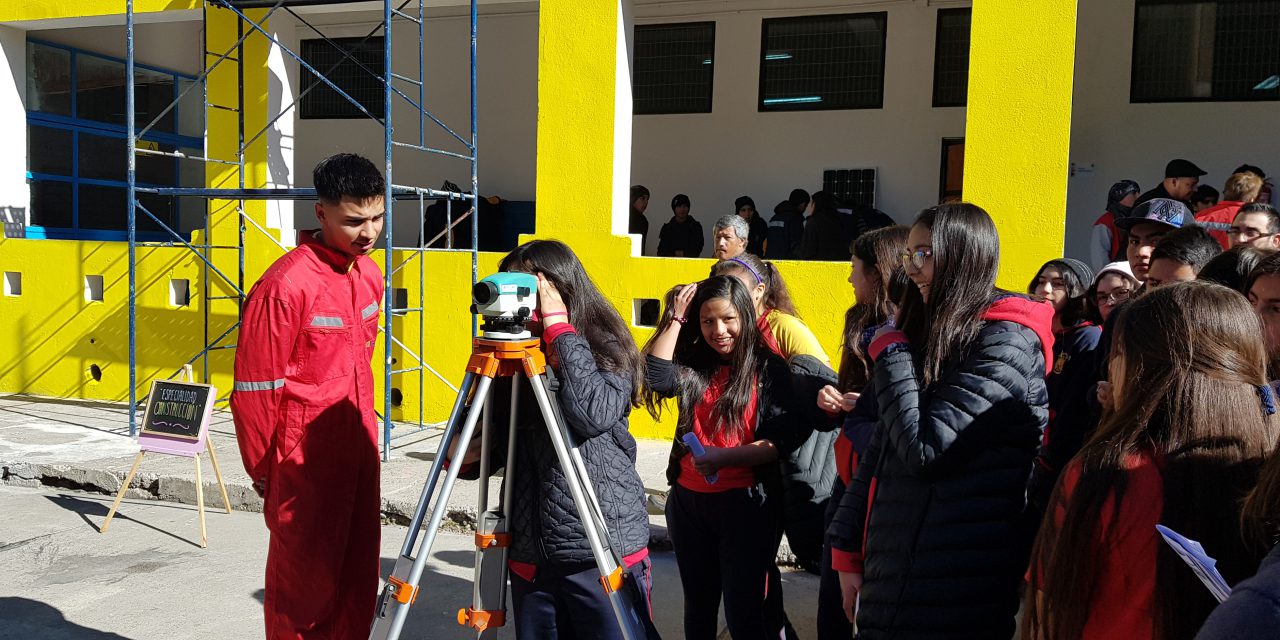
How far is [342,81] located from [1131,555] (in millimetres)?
11596

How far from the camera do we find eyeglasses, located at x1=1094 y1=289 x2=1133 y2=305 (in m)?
3.59

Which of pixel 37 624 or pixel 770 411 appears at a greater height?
pixel 770 411

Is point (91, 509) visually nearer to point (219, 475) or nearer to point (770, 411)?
point (219, 475)

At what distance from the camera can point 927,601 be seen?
7.26 ft

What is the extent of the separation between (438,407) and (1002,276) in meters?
4.42

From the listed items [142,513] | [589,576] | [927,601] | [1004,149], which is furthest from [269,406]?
[1004,149]

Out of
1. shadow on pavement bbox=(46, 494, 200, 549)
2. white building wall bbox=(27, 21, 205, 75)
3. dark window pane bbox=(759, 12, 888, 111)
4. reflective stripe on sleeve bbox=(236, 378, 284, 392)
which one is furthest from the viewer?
white building wall bbox=(27, 21, 205, 75)

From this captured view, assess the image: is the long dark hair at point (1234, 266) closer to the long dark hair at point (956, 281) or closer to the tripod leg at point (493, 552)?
the long dark hair at point (956, 281)

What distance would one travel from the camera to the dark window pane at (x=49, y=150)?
10297mm

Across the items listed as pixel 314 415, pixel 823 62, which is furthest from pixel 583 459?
pixel 823 62

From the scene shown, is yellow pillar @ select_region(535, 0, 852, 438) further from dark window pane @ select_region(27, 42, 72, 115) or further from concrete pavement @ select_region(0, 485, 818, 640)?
dark window pane @ select_region(27, 42, 72, 115)

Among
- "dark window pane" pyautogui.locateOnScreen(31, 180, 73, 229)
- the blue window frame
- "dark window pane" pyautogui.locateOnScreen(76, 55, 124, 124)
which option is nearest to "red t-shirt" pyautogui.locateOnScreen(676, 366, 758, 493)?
the blue window frame

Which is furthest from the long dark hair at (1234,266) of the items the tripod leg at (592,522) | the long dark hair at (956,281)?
the tripod leg at (592,522)

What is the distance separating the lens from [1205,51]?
8.56 m
